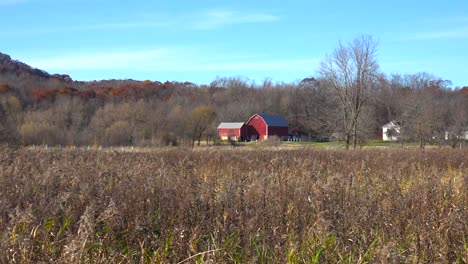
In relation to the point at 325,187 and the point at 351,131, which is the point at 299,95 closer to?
the point at 351,131

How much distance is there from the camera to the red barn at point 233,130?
71000 millimetres

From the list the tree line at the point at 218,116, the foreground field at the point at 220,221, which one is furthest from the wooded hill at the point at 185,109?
the foreground field at the point at 220,221

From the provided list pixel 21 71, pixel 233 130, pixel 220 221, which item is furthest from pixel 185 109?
pixel 220 221

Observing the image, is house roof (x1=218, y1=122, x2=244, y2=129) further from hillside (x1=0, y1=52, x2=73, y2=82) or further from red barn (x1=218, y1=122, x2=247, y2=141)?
hillside (x1=0, y1=52, x2=73, y2=82)

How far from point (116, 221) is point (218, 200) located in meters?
1.24

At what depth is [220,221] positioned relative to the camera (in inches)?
193

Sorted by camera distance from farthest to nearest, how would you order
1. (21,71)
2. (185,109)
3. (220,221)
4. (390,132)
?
(21,71)
(390,132)
(185,109)
(220,221)

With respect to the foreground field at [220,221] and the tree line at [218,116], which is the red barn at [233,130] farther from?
the foreground field at [220,221]

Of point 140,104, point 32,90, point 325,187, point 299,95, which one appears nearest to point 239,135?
point 299,95

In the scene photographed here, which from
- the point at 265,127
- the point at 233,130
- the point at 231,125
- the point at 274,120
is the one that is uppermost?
the point at 274,120

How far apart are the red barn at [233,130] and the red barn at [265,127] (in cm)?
114

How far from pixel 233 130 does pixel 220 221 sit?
6743 centimetres

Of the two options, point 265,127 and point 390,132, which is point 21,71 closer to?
point 265,127

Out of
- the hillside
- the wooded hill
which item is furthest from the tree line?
the hillside
